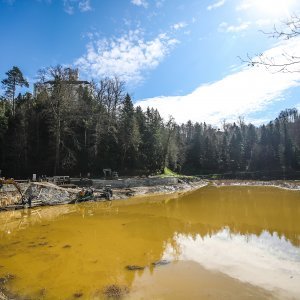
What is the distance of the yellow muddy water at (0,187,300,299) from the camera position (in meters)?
10.5

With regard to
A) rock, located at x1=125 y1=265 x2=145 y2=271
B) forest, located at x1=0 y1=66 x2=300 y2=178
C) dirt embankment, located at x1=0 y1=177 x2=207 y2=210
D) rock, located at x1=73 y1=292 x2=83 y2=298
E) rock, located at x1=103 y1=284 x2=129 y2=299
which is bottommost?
rock, located at x1=73 y1=292 x2=83 y2=298

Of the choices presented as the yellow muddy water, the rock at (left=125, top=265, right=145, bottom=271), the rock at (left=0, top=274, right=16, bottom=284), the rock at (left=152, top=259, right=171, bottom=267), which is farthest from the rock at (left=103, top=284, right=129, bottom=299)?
the rock at (left=0, top=274, right=16, bottom=284)

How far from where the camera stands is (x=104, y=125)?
167 feet

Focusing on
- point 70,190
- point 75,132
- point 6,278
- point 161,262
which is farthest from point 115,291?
point 75,132

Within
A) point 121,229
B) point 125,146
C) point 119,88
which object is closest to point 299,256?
point 121,229

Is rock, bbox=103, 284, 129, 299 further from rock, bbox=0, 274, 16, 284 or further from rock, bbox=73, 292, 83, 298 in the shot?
rock, bbox=0, 274, 16, 284

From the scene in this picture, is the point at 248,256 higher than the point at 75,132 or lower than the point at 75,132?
lower

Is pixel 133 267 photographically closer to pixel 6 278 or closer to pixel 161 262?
pixel 161 262

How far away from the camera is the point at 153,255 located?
14.2 metres

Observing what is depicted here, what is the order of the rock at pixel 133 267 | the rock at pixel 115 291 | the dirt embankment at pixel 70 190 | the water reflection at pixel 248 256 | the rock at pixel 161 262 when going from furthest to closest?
the dirt embankment at pixel 70 190
the rock at pixel 161 262
the rock at pixel 133 267
the water reflection at pixel 248 256
the rock at pixel 115 291

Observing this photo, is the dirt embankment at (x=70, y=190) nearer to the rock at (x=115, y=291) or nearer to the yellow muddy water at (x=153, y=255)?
the yellow muddy water at (x=153, y=255)

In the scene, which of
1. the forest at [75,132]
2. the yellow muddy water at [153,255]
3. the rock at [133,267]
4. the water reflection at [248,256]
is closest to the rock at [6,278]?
the yellow muddy water at [153,255]

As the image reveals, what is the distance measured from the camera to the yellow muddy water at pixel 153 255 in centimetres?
1051

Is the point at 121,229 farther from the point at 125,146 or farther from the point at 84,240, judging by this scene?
the point at 125,146
